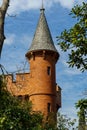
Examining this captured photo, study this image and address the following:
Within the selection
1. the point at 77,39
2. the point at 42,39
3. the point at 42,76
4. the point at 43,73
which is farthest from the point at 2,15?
the point at 42,39

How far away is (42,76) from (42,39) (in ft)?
12.2

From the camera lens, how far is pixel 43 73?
4262 centimetres

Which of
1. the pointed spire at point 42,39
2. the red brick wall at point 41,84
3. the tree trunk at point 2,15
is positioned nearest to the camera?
the tree trunk at point 2,15

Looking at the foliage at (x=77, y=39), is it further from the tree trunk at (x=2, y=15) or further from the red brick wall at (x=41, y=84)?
the red brick wall at (x=41, y=84)

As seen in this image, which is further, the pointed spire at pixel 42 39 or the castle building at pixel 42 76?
the pointed spire at pixel 42 39

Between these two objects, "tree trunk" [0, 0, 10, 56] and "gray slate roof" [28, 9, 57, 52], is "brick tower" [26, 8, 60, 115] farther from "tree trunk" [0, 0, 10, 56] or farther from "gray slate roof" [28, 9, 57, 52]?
"tree trunk" [0, 0, 10, 56]

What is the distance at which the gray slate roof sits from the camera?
1711 inches

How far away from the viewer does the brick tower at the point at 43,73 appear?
42000 mm

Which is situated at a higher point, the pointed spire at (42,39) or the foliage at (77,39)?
the pointed spire at (42,39)

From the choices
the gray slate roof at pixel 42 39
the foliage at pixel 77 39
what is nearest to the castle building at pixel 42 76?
the gray slate roof at pixel 42 39

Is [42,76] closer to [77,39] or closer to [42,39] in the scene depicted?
[42,39]

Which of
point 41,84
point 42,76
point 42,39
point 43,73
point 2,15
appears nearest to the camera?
point 2,15

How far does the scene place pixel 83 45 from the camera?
13.7 metres

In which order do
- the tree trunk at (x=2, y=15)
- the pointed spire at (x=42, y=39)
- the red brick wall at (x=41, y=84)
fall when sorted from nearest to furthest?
the tree trunk at (x=2, y=15) → the red brick wall at (x=41, y=84) → the pointed spire at (x=42, y=39)
